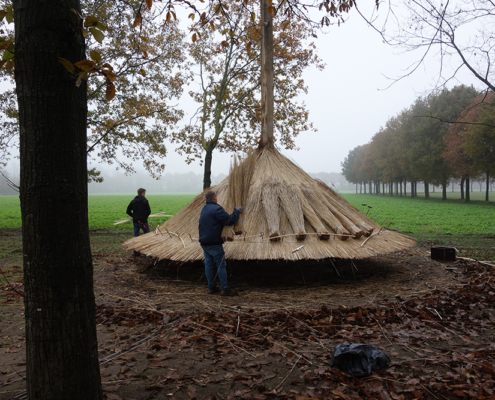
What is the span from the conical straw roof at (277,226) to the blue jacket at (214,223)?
260 millimetres

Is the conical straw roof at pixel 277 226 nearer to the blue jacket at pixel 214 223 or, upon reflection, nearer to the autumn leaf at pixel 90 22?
the blue jacket at pixel 214 223

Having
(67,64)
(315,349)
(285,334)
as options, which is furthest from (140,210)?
(67,64)

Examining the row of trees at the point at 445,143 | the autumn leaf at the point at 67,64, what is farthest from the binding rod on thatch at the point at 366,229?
the row of trees at the point at 445,143

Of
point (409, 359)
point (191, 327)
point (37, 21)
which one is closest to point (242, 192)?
point (191, 327)

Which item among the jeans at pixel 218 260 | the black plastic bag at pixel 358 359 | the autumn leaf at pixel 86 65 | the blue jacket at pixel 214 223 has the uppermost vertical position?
the autumn leaf at pixel 86 65

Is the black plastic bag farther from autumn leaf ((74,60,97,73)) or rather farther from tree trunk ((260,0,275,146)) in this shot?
tree trunk ((260,0,275,146))

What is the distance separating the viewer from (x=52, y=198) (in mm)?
2123

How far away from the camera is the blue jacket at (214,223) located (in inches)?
242

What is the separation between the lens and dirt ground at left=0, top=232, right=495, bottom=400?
306 cm

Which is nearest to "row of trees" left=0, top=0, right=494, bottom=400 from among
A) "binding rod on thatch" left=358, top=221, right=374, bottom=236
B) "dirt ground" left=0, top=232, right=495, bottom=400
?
"dirt ground" left=0, top=232, right=495, bottom=400

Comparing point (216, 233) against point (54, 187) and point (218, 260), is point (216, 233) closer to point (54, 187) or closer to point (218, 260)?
point (218, 260)

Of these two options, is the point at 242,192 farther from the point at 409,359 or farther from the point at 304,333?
the point at 409,359

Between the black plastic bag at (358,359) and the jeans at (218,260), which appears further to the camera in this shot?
the jeans at (218,260)

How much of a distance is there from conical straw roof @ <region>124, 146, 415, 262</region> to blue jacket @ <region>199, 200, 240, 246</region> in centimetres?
26
